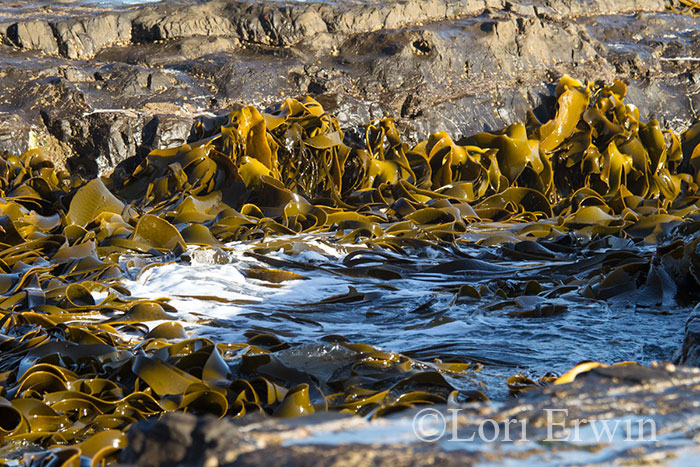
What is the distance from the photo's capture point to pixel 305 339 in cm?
275

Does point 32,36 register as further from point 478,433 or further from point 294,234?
point 478,433

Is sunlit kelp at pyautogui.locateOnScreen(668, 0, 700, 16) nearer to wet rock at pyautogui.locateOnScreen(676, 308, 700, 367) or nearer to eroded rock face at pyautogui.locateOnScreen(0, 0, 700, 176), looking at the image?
eroded rock face at pyautogui.locateOnScreen(0, 0, 700, 176)

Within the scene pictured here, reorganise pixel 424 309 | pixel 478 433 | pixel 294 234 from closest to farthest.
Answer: pixel 478 433 < pixel 424 309 < pixel 294 234

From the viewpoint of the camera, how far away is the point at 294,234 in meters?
4.11

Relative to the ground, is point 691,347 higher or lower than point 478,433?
lower

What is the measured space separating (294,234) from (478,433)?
10.3ft

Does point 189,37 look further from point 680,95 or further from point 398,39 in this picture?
point 680,95

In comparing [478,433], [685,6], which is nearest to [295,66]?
[685,6]

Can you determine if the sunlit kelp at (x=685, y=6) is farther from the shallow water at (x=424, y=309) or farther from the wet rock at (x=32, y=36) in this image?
the wet rock at (x=32, y=36)

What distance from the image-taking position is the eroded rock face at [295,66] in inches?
202

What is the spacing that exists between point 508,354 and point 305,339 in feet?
2.49

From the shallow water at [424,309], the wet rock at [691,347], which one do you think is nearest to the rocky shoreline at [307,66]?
the shallow water at [424,309]

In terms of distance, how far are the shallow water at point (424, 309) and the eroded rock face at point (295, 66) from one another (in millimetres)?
1860

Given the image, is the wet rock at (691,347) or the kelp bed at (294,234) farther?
the kelp bed at (294,234)
